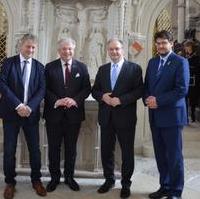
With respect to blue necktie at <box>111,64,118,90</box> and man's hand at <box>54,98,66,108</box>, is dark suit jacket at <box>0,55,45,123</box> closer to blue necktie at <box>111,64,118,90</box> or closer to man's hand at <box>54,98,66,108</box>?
man's hand at <box>54,98,66,108</box>

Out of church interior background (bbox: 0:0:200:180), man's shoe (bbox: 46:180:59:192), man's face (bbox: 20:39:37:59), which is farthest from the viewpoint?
church interior background (bbox: 0:0:200:180)

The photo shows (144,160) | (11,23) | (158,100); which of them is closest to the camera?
(158,100)

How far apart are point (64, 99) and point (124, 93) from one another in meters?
0.54

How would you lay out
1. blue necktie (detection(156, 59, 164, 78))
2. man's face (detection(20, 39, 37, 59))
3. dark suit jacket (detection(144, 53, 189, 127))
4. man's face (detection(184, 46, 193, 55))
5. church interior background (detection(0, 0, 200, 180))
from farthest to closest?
man's face (detection(184, 46, 193, 55)) → church interior background (detection(0, 0, 200, 180)) → man's face (detection(20, 39, 37, 59)) → blue necktie (detection(156, 59, 164, 78)) → dark suit jacket (detection(144, 53, 189, 127))

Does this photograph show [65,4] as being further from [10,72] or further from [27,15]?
[10,72]

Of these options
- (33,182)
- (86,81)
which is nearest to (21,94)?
(86,81)

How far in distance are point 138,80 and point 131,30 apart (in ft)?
7.58

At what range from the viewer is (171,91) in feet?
11.2

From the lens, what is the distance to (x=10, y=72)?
3.63 metres

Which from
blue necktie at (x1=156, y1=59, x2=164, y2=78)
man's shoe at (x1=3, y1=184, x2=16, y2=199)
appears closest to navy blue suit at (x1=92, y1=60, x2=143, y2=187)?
blue necktie at (x1=156, y1=59, x2=164, y2=78)

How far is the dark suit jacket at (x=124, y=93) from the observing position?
12.0 feet

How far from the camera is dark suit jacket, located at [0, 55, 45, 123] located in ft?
11.8

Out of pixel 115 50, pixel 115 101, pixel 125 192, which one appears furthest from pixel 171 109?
pixel 125 192

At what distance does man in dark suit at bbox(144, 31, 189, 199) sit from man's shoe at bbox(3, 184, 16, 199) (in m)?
1.39
